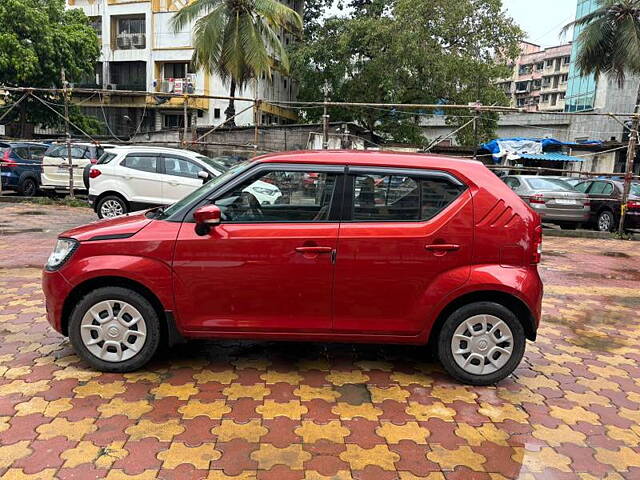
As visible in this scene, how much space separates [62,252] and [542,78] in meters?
75.1

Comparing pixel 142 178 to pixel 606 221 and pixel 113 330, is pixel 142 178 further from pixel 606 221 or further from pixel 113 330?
pixel 606 221

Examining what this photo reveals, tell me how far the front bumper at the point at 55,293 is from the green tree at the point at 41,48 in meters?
24.5

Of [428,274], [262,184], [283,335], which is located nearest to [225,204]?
[262,184]

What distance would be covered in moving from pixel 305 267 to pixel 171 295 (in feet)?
3.23

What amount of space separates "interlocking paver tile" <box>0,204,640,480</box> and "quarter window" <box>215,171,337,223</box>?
1.21 m

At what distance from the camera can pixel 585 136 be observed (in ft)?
103

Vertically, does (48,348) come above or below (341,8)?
below

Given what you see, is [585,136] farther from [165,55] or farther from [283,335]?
[283,335]

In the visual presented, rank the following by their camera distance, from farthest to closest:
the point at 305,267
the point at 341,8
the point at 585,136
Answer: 1. the point at 341,8
2. the point at 585,136
3. the point at 305,267

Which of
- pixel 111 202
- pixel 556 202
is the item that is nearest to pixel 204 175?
pixel 111 202

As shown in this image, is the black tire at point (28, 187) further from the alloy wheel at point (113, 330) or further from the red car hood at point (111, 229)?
the alloy wheel at point (113, 330)

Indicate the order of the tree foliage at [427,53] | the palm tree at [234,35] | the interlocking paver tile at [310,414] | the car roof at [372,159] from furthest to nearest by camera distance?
the tree foliage at [427,53] < the palm tree at [234,35] < the car roof at [372,159] < the interlocking paver tile at [310,414]

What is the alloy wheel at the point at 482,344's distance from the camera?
3789 millimetres

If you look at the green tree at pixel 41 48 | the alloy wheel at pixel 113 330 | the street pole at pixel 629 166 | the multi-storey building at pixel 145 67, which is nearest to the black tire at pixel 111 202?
the alloy wheel at pixel 113 330
